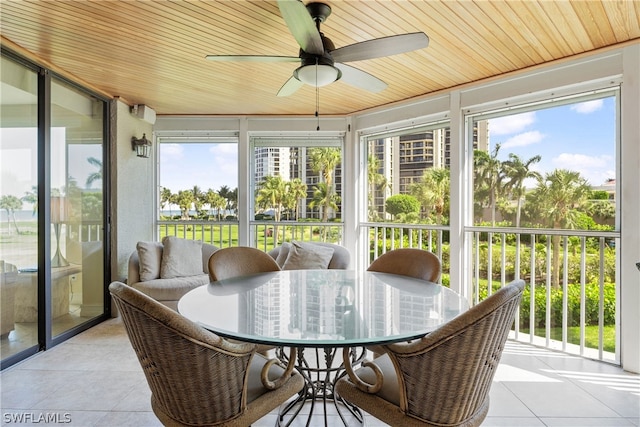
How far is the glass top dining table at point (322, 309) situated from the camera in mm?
1242

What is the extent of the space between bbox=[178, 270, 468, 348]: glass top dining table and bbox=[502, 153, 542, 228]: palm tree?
1875 millimetres

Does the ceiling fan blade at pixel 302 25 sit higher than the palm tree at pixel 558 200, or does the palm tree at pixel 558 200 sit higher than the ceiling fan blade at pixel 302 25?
the ceiling fan blade at pixel 302 25

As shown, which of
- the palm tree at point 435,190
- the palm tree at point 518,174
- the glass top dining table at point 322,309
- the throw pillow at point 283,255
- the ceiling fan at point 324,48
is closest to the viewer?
the glass top dining table at point 322,309

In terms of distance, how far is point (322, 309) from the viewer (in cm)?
157

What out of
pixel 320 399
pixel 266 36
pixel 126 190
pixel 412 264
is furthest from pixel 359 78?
pixel 126 190

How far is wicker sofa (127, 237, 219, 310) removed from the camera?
3.40m

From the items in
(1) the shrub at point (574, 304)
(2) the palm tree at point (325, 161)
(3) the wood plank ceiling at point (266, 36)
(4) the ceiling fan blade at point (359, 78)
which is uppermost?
(3) the wood plank ceiling at point (266, 36)

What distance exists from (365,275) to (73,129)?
311 centimetres

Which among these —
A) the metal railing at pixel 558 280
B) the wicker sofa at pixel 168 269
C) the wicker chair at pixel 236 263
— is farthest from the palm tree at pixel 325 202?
the wicker chair at pixel 236 263

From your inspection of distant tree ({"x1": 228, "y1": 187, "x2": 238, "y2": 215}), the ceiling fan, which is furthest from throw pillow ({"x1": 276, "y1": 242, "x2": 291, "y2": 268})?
the ceiling fan

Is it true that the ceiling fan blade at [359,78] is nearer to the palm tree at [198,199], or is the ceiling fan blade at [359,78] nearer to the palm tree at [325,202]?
the palm tree at [325,202]

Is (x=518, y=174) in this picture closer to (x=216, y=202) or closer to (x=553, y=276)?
(x=553, y=276)

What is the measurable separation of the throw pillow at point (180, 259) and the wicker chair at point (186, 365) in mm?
2590

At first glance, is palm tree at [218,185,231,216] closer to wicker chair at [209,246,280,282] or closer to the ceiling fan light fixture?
wicker chair at [209,246,280,282]
